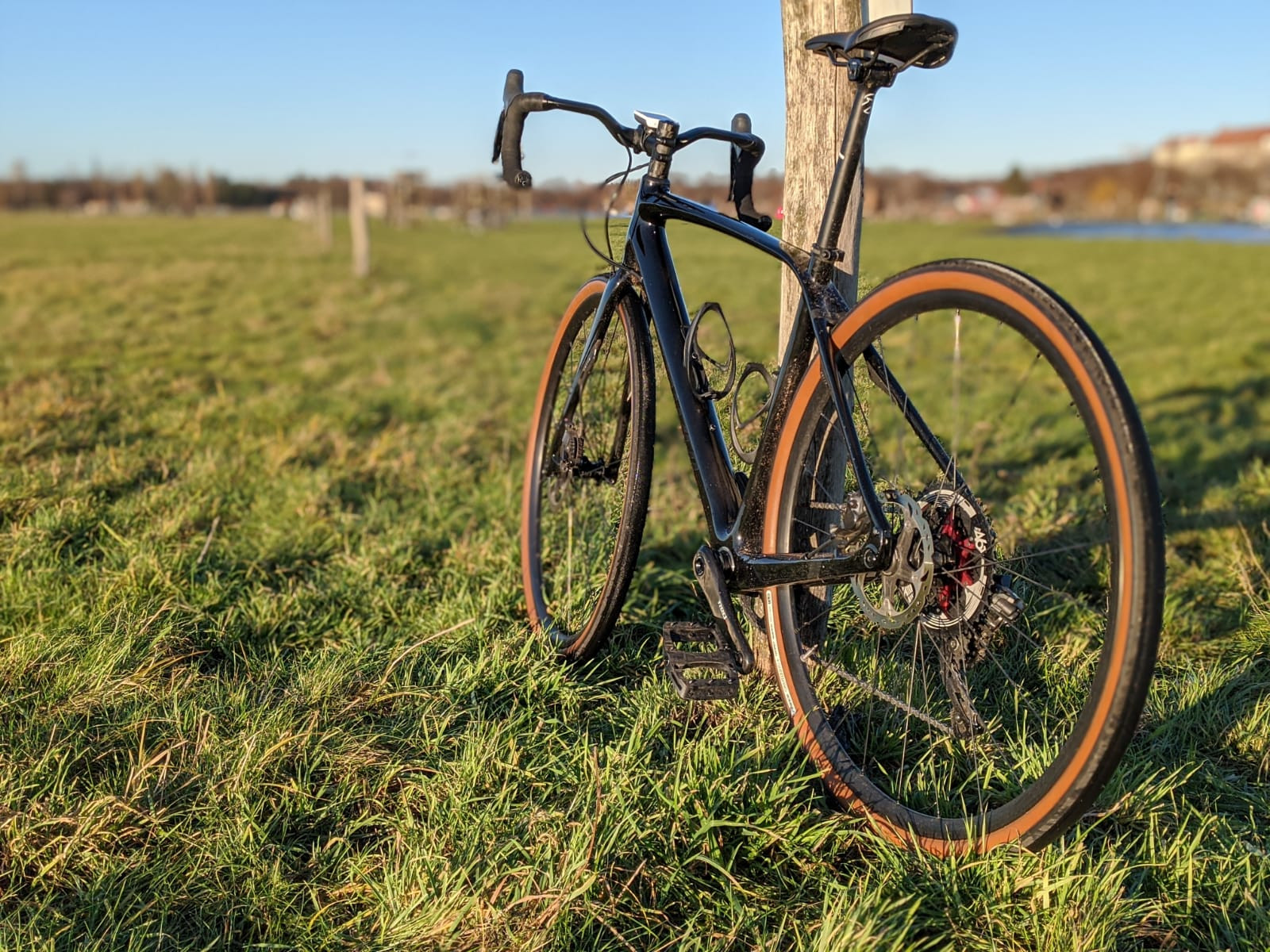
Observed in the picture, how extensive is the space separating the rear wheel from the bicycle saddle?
100 centimetres

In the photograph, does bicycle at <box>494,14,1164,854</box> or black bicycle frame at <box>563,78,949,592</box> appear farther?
black bicycle frame at <box>563,78,949,592</box>

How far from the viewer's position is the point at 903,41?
210 cm

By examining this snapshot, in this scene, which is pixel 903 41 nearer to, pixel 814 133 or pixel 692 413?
pixel 814 133

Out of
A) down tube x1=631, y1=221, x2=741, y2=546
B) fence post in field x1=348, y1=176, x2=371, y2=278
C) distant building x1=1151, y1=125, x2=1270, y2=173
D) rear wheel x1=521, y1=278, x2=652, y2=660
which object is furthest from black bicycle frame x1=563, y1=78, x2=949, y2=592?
distant building x1=1151, y1=125, x2=1270, y2=173

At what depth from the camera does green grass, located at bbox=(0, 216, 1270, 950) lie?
6.43 ft

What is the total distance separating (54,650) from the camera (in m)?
2.82

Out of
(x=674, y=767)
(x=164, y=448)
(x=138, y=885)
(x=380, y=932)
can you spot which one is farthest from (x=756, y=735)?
(x=164, y=448)

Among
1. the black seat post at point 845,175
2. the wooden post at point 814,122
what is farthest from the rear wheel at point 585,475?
the black seat post at point 845,175

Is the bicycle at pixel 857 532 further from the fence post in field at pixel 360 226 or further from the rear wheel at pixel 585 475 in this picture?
the fence post in field at pixel 360 226

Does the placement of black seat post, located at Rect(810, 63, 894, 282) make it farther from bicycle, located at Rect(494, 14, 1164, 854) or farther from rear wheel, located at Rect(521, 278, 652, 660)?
rear wheel, located at Rect(521, 278, 652, 660)

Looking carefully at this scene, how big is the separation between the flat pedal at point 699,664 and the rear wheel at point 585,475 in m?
0.22

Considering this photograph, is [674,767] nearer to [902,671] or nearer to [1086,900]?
[902,671]

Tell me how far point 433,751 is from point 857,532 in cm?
117

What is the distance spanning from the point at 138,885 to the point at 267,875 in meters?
0.26
